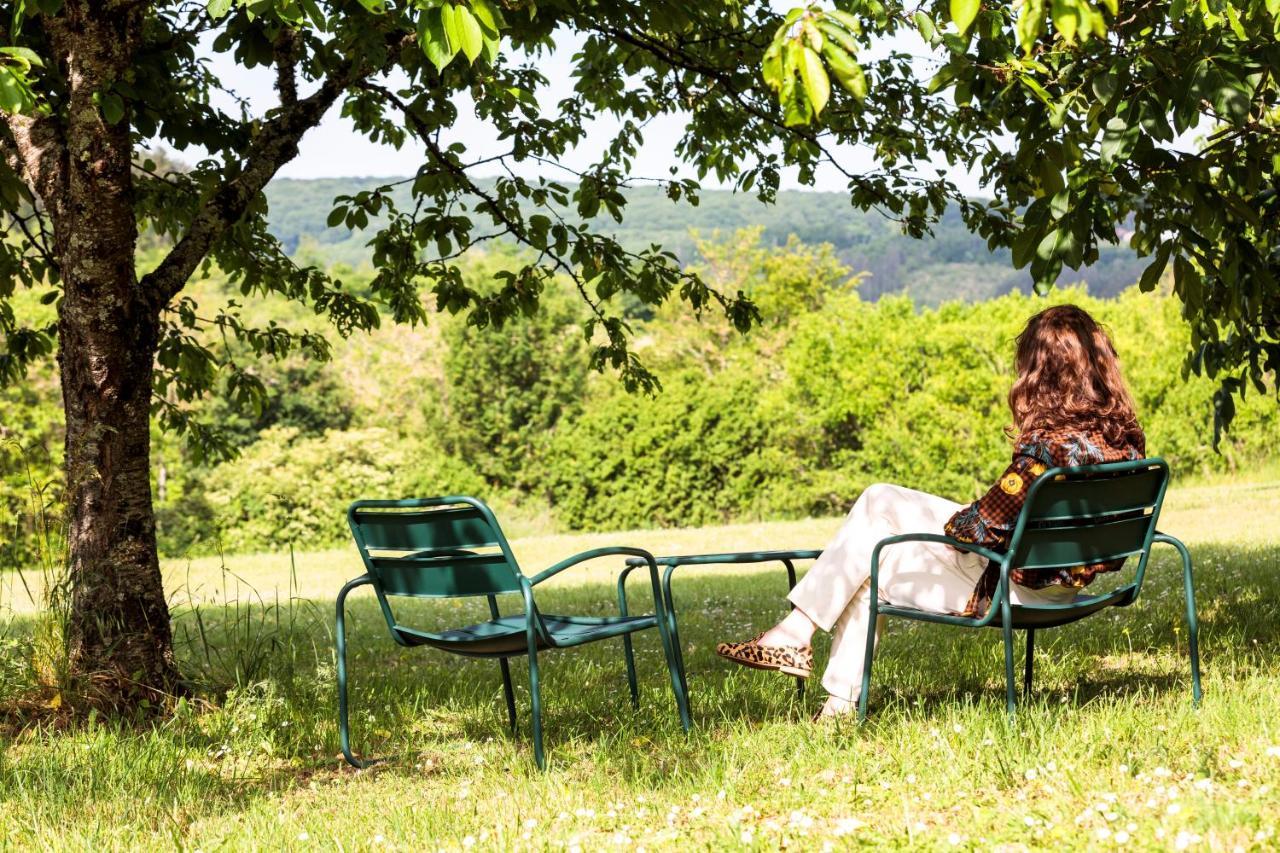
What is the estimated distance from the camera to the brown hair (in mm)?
3867

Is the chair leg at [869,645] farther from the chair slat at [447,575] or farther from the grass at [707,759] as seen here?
the chair slat at [447,575]

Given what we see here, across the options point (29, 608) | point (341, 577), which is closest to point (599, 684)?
point (29, 608)

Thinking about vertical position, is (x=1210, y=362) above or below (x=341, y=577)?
above

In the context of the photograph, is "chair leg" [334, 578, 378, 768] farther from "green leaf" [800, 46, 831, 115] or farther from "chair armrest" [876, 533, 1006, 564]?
"green leaf" [800, 46, 831, 115]

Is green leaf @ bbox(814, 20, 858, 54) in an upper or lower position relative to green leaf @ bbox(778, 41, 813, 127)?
upper

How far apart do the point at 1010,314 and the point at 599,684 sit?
13.3 metres

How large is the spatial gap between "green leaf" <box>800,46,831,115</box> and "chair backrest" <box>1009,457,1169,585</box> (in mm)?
1670

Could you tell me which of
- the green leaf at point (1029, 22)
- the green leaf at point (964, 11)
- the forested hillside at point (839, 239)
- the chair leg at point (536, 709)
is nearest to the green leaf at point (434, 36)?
the green leaf at point (964, 11)

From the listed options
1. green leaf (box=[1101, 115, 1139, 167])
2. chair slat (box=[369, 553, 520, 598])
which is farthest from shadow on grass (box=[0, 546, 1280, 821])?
green leaf (box=[1101, 115, 1139, 167])

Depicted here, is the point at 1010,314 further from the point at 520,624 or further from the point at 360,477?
the point at 520,624

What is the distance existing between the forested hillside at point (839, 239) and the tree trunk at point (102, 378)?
8478cm

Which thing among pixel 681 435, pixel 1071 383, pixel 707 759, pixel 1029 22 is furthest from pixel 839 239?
pixel 1029 22

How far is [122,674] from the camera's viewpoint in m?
4.72

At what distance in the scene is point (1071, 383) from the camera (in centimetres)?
387
